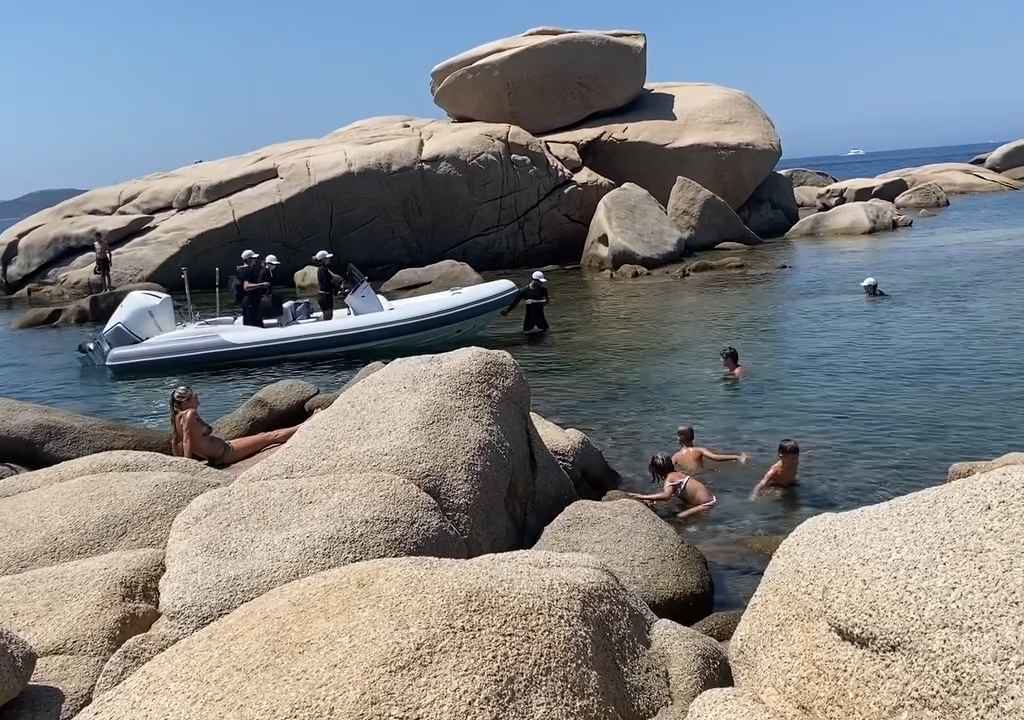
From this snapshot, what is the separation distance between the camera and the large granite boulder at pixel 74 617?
4.25m

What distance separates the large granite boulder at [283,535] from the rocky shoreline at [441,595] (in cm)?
1

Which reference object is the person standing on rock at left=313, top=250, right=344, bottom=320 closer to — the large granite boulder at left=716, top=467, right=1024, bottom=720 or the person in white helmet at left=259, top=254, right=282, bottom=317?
the person in white helmet at left=259, top=254, right=282, bottom=317

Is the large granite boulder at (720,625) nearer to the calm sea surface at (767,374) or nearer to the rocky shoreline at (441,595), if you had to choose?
the rocky shoreline at (441,595)

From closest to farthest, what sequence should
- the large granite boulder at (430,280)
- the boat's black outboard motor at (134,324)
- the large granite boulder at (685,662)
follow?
the large granite boulder at (685,662) < the boat's black outboard motor at (134,324) < the large granite boulder at (430,280)

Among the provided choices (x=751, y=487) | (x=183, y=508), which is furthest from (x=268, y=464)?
(x=751, y=487)

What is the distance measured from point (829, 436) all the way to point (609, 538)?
17.2 ft

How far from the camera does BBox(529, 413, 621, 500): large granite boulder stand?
29.8 feet

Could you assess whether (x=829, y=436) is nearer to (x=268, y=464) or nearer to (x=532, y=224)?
(x=268, y=464)

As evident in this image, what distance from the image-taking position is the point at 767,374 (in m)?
14.2

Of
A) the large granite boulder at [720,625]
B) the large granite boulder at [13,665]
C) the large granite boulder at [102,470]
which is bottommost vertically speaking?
the large granite boulder at [720,625]

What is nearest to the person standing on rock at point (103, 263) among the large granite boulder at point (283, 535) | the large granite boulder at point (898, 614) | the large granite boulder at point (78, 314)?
the large granite boulder at point (78, 314)

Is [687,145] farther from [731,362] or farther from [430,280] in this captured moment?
[731,362]

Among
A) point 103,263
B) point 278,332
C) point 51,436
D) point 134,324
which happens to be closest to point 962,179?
point 103,263

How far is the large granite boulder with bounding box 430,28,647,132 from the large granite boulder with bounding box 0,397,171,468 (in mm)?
23578
